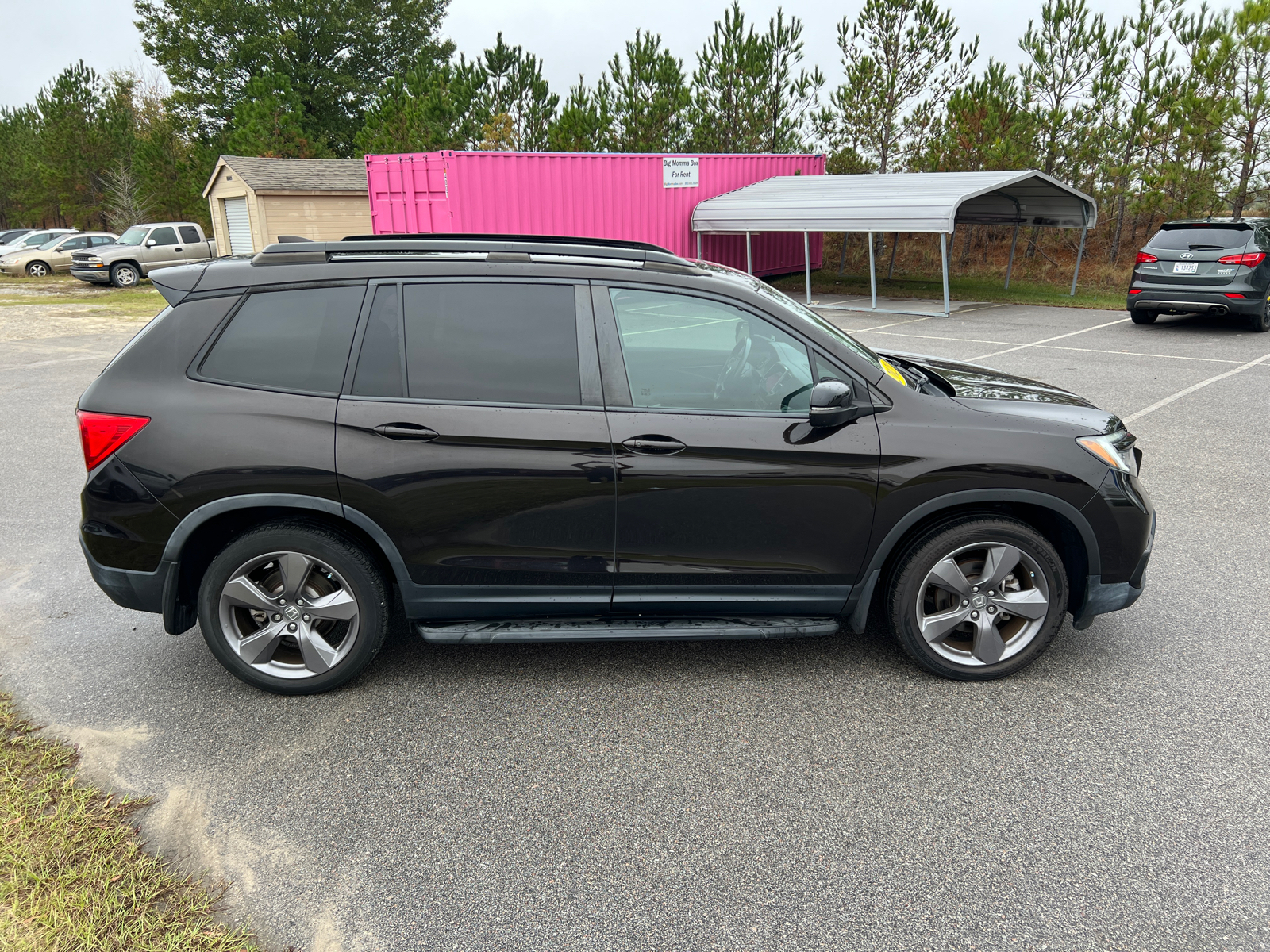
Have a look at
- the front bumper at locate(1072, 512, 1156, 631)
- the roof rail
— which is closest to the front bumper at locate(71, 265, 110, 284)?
the roof rail

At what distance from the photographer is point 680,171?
825 inches

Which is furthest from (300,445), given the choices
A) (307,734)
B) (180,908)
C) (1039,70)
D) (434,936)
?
(1039,70)

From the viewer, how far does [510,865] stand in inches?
107

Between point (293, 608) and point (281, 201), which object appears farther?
point (281, 201)

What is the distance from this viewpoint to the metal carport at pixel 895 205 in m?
17.5

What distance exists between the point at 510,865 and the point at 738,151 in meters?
27.1

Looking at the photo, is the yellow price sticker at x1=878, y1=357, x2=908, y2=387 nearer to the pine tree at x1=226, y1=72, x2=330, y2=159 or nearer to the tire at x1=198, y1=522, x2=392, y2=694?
the tire at x1=198, y1=522, x2=392, y2=694

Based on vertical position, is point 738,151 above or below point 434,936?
above

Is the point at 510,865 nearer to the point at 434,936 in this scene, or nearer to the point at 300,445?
the point at 434,936

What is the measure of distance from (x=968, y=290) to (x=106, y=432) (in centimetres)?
2290

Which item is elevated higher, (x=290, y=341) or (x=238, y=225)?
(x=238, y=225)

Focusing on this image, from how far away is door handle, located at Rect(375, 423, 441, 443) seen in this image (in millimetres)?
3457

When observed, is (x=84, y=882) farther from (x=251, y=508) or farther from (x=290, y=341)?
(x=290, y=341)

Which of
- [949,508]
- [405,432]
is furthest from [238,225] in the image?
[949,508]
